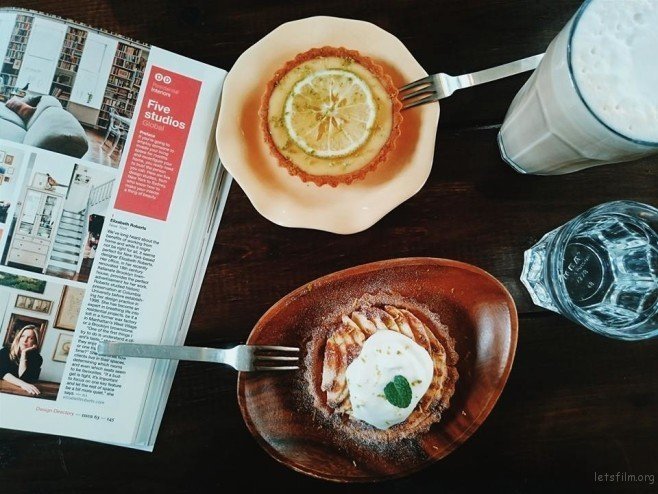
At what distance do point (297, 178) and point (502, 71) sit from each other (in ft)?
1.44

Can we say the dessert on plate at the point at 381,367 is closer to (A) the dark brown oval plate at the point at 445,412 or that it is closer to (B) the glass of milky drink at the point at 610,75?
(A) the dark brown oval plate at the point at 445,412

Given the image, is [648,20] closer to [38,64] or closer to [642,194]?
[642,194]

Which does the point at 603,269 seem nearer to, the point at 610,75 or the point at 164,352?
the point at 610,75

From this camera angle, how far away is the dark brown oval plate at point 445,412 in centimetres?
103

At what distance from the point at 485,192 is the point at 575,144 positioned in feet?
0.78

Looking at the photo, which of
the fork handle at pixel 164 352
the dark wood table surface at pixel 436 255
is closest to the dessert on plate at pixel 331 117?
the dark wood table surface at pixel 436 255

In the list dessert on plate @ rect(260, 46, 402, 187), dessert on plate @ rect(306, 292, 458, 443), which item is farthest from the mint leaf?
dessert on plate @ rect(260, 46, 402, 187)

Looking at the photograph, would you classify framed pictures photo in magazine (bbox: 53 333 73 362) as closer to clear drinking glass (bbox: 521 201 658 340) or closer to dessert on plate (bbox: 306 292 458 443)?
dessert on plate (bbox: 306 292 458 443)

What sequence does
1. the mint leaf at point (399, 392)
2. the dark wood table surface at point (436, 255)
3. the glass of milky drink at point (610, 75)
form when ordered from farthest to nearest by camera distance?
the dark wood table surface at point (436, 255)
the mint leaf at point (399, 392)
the glass of milky drink at point (610, 75)

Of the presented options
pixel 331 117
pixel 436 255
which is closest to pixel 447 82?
pixel 331 117

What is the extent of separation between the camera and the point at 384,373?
3.38ft

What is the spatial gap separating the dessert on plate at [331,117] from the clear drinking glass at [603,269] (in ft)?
1.21

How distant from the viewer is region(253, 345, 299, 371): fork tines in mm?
1025

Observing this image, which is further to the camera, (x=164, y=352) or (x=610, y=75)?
(x=164, y=352)
